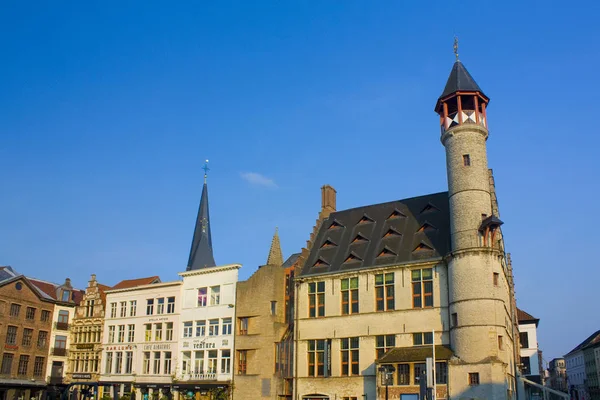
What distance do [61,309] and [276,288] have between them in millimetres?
25599

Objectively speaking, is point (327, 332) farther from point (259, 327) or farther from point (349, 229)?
point (349, 229)

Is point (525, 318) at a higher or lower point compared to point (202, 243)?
lower

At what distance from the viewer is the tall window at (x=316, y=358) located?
42.5 meters

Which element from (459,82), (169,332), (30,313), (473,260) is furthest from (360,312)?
(30,313)

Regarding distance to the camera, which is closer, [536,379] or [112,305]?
[112,305]

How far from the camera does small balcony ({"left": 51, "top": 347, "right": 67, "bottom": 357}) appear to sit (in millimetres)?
57781

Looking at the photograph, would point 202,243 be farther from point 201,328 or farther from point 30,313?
point 201,328

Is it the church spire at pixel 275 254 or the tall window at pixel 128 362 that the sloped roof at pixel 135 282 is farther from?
the church spire at pixel 275 254

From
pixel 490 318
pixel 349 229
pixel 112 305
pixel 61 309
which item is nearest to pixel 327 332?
pixel 349 229

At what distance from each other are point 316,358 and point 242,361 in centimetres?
638

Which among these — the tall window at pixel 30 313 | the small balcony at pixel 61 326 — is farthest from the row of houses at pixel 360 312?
the tall window at pixel 30 313

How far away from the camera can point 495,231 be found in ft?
126

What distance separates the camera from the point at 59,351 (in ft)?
191

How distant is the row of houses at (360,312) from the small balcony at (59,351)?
14.5ft
